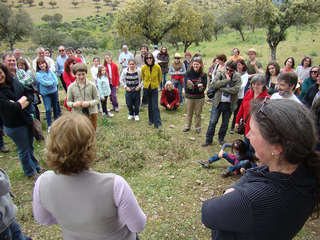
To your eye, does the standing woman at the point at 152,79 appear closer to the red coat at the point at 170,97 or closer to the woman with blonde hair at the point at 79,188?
the red coat at the point at 170,97

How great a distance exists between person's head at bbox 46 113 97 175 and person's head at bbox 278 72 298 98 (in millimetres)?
3382

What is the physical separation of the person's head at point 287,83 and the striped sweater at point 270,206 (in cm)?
284

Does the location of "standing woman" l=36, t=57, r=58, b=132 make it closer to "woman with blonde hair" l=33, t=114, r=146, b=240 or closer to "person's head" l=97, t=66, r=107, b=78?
"person's head" l=97, t=66, r=107, b=78

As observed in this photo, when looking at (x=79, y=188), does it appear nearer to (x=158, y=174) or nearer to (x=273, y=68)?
(x=158, y=174)

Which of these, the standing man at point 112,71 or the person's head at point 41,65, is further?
the standing man at point 112,71

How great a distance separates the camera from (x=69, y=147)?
1.24 m

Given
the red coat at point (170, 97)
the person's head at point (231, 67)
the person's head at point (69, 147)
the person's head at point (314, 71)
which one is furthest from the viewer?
the red coat at point (170, 97)

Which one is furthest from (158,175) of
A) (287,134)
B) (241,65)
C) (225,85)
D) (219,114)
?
(241,65)

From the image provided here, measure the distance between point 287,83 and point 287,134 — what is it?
2973 millimetres

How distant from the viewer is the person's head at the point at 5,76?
2963mm

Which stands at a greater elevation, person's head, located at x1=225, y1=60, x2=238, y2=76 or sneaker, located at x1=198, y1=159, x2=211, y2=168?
person's head, located at x1=225, y1=60, x2=238, y2=76

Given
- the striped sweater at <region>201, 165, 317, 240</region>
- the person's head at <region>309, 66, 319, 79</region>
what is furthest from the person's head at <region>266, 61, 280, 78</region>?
the striped sweater at <region>201, 165, 317, 240</region>

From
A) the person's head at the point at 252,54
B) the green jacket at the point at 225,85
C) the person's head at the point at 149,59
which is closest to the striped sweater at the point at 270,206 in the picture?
the green jacket at the point at 225,85

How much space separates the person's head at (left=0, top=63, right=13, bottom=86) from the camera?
2963mm
